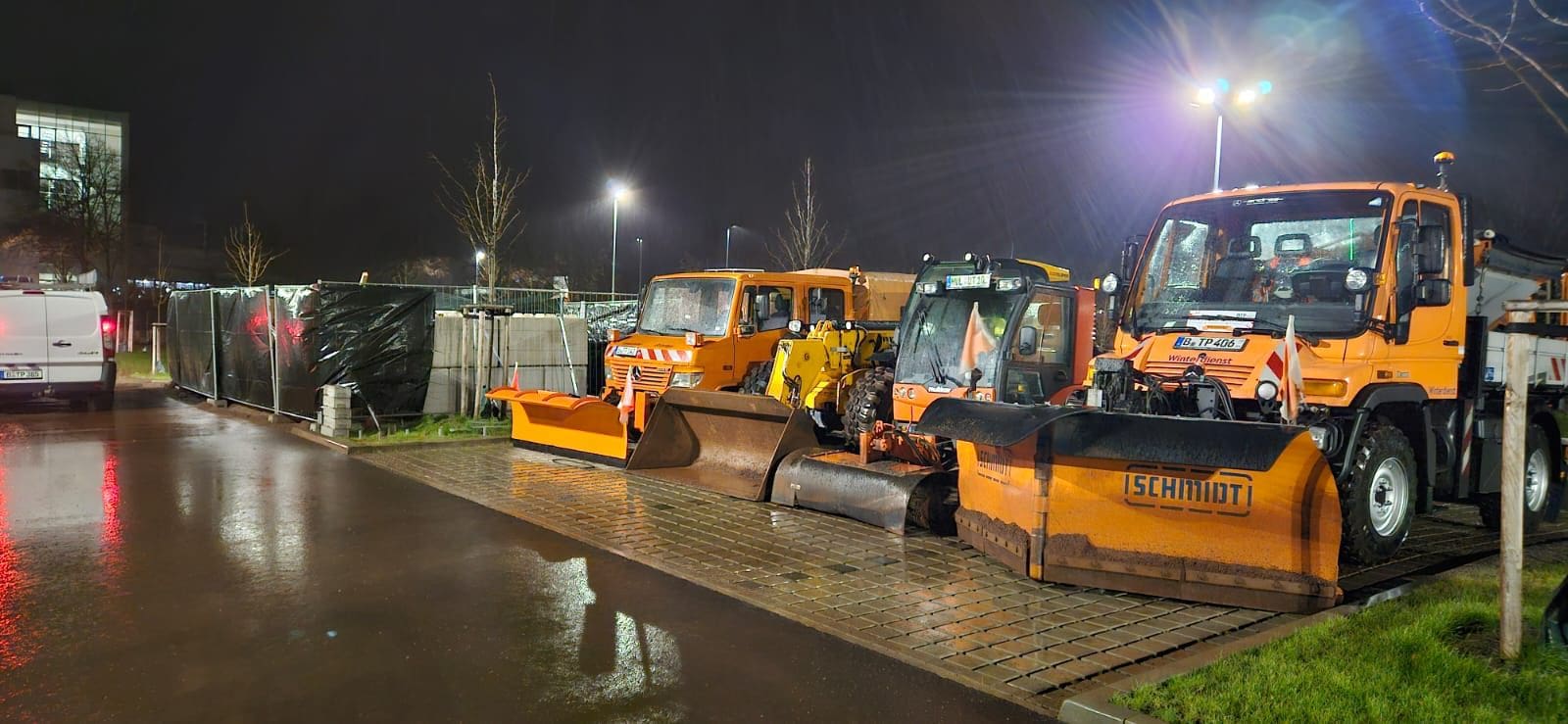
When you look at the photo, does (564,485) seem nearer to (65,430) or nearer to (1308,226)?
(1308,226)

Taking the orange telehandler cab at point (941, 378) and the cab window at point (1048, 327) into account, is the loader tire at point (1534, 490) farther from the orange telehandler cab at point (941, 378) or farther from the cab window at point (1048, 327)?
the cab window at point (1048, 327)

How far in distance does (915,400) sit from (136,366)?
1043 inches

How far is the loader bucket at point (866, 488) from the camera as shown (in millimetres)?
8438

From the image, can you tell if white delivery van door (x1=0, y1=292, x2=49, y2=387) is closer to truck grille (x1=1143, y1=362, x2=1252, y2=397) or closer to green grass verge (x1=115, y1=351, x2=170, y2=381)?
green grass verge (x1=115, y1=351, x2=170, y2=381)

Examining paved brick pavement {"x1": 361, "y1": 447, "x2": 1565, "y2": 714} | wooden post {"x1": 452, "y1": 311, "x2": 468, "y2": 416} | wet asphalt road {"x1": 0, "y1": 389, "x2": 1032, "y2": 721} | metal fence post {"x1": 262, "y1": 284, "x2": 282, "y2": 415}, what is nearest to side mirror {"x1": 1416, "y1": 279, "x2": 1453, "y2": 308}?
paved brick pavement {"x1": 361, "y1": 447, "x2": 1565, "y2": 714}

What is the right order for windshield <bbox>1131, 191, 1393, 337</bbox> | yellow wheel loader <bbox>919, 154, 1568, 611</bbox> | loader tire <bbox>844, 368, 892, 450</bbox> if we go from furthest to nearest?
loader tire <bbox>844, 368, 892, 450</bbox> → windshield <bbox>1131, 191, 1393, 337</bbox> → yellow wheel loader <bbox>919, 154, 1568, 611</bbox>

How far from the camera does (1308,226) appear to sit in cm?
761

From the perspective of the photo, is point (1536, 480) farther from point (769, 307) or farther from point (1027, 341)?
point (769, 307)

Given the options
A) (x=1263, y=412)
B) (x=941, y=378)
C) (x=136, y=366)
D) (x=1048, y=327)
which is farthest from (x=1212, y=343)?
(x=136, y=366)

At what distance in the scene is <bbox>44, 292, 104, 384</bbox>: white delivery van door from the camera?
16.2m

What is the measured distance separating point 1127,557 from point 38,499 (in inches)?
406

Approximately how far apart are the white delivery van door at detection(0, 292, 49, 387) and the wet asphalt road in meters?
8.03

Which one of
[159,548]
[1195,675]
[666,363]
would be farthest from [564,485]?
[1195,675]

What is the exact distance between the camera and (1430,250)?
703cm
